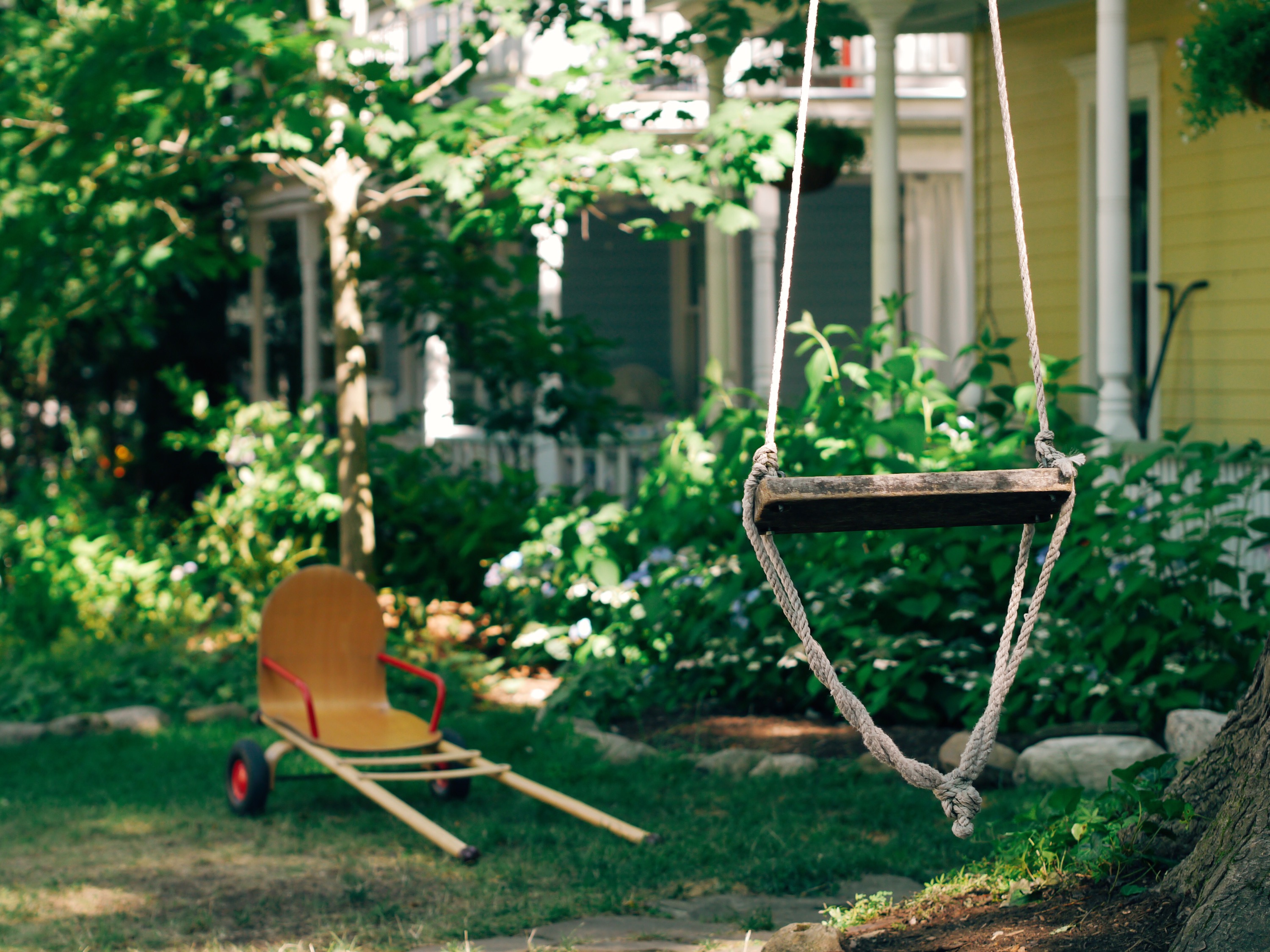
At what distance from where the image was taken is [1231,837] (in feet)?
9.16

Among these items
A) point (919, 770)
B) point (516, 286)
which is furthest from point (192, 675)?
point (516, 286)

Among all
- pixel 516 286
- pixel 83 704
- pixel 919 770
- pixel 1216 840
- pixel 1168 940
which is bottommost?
pixel 83 704

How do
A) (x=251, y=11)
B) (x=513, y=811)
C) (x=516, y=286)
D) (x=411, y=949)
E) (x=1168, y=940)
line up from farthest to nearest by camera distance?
1. (x=516, y=286)
2. (x=251, y=11)
3. (x=513, y=811)
4. (x=411, y=949)
5. (x=1168, y=940)

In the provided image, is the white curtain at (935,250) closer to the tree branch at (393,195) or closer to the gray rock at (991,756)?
the tree branch at (393,195)

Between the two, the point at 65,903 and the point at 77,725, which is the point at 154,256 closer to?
the point at 77,725

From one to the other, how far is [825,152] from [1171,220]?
7.49 ft

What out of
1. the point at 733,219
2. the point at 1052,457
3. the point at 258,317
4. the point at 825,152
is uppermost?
the point at 825,152

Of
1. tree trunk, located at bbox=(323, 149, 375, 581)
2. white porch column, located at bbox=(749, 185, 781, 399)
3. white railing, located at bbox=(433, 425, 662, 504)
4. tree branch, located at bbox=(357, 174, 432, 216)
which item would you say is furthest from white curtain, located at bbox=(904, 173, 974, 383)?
tree trunk, located at bbox=(323, 149, 375, 581)

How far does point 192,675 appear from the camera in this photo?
720 centimetres

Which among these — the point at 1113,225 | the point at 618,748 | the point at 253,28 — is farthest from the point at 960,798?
the point at 1113,225

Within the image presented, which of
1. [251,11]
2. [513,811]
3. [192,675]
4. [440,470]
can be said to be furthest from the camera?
[440,470]

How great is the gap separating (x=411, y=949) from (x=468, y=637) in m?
4.43

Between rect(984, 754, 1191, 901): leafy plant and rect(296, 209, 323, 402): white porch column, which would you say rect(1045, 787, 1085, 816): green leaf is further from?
rect(296, 209, 323, 402): white porch column

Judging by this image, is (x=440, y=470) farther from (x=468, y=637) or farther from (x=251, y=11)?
(x=251, y=11)
